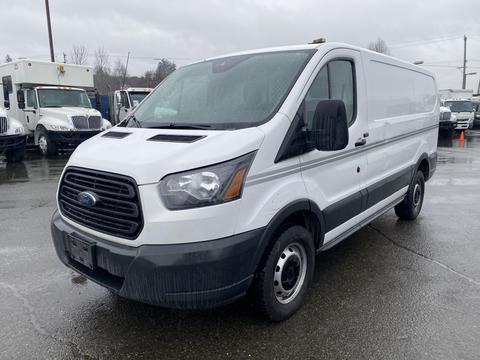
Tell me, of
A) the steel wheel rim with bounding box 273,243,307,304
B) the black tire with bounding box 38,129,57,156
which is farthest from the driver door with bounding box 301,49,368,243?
the black tire with bounding box 38,129,57,156

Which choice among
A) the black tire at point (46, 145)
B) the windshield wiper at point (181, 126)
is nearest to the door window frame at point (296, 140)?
the windshield wiper at point (181, 126)

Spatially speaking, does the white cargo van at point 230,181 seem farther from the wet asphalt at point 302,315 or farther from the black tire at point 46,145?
the black tire at point 46,145

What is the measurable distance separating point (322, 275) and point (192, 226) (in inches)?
80.6

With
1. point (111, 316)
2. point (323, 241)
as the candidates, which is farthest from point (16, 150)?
point (323, 241)

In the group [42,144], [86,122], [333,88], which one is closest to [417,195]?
[333,88]

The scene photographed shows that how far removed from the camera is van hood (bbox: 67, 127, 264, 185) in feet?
8.53

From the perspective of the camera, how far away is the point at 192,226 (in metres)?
2.55

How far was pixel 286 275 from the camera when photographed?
3236mm

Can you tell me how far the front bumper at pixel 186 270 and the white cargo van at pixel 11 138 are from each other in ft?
36.0

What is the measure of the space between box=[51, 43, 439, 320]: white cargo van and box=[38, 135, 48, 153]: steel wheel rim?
37.6 ft

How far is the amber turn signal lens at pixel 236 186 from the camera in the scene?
8.60 feet

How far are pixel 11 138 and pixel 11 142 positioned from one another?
5.8 inches

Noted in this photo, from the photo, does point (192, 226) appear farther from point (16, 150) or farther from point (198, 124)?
point (16, 150)

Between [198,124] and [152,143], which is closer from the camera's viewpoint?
[152,143]
